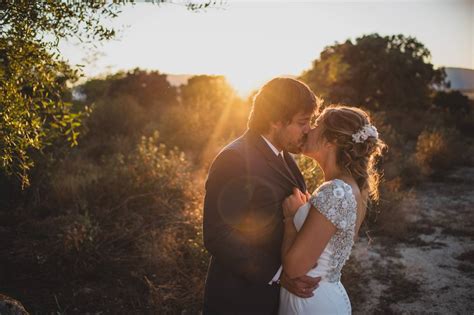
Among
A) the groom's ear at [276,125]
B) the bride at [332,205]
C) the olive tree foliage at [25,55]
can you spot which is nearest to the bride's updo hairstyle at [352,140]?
the bride at [332,205]

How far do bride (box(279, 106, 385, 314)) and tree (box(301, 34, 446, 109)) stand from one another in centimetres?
1631

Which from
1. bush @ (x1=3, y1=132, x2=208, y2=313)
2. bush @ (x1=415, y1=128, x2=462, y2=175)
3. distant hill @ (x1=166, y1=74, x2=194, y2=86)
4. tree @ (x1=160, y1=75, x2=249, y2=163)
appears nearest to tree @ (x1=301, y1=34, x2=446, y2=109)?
tree @ (x1=160, y1=75, x2=249, y2=163)

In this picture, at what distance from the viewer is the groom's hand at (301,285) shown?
92.3 inches

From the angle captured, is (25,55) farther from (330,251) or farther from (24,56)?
(330,251)

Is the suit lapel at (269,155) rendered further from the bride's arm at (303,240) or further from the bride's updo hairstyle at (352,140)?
the bride's updo hairstyle at (352,140)

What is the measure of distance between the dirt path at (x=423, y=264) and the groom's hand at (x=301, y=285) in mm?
2648

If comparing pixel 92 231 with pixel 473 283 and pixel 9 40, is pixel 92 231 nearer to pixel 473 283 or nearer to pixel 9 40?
pixel 9 40

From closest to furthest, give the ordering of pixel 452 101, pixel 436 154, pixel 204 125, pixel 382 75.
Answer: pixel 436 154, pixel 204 125, pixel 382 75, pixel 452 101

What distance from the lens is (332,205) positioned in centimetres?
222

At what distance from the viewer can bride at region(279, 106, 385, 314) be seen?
87.3 inches

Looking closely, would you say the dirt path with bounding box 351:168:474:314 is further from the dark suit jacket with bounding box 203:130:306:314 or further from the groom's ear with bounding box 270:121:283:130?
the groom's ear with bounding box 270:121:283:130

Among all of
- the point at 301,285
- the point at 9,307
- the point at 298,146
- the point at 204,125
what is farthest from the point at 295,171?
the point at 204,125

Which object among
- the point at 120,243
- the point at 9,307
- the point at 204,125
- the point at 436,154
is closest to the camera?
the point at 9,307

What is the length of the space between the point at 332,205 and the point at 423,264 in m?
4.56
